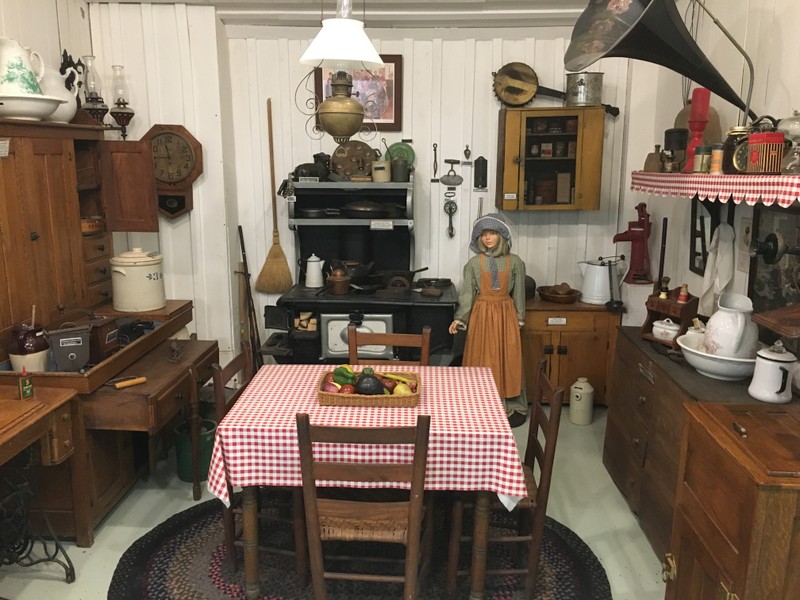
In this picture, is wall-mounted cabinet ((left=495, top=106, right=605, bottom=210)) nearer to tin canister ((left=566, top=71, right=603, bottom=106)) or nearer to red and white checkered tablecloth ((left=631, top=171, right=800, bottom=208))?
tin canister ((left=566, top=71, right=603, bottom=106))

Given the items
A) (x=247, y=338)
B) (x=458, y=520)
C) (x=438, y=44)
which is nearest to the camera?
(x=458, y=520)

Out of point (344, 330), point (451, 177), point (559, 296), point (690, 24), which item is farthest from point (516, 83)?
point (344, 330)

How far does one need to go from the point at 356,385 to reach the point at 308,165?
2160mm

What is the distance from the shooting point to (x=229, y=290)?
4.66 metres

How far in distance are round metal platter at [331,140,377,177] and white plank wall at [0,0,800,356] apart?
0.81 feet

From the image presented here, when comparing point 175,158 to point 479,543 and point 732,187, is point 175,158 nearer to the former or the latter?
point 479,543

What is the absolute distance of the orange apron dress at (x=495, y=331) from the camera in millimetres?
4160

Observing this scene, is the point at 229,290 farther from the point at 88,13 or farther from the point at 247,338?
the point at 88,13

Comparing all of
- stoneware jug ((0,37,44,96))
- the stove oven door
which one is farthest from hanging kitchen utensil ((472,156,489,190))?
stoneware jug ((0,37,44,96))

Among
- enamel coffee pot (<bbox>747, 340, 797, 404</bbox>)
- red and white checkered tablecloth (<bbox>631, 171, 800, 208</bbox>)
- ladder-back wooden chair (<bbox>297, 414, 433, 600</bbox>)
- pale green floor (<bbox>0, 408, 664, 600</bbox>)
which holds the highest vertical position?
red and white checkered tablecloth (<bbox>631, 171, 800, 208</bbox>)

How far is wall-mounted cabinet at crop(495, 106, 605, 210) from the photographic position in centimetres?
434

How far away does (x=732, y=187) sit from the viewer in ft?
7.89

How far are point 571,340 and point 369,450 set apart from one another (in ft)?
8.24

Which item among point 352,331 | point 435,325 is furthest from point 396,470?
point 435,325
